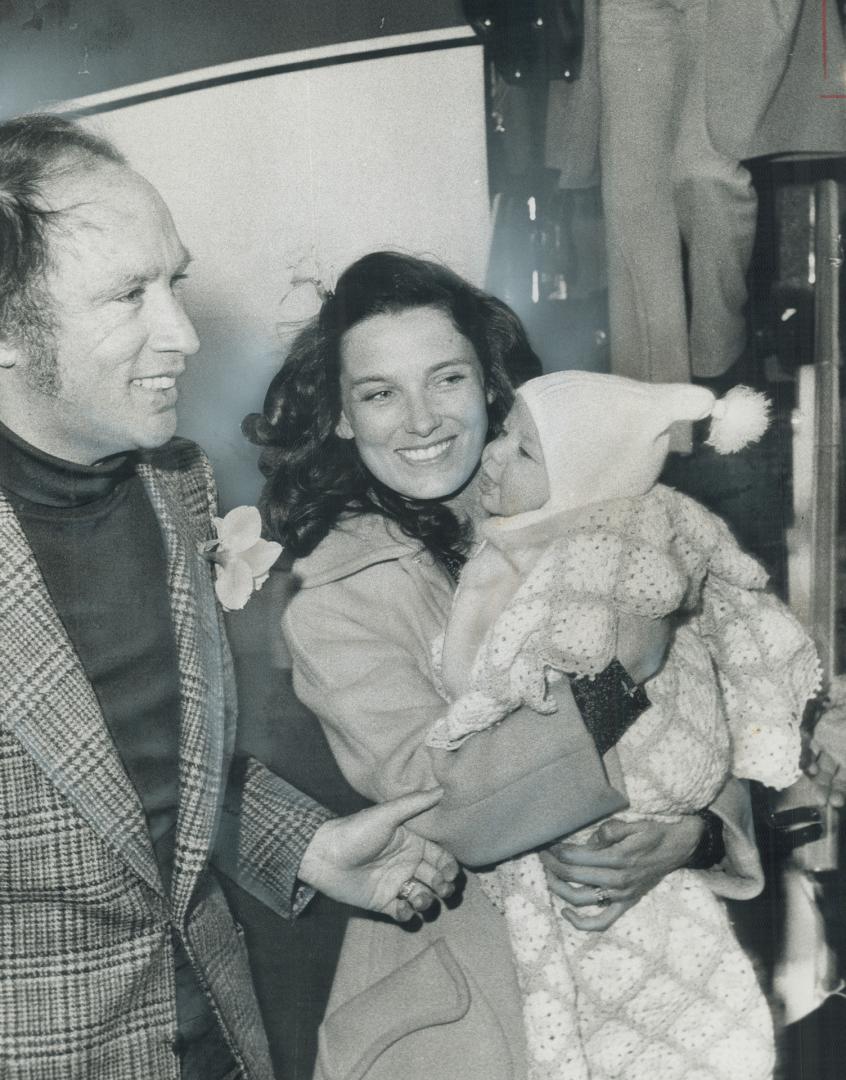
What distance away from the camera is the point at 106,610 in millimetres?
1394

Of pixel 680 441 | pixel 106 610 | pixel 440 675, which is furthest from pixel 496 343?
pixel 106 610

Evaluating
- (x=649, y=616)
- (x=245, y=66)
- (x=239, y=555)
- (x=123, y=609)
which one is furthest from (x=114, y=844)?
(x=245, y=66)

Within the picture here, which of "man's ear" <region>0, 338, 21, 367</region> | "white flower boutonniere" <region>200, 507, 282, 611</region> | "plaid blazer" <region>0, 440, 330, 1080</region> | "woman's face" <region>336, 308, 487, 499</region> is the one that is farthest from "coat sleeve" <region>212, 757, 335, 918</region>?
"man's ear" <region>0, 338, 21, 367</region>

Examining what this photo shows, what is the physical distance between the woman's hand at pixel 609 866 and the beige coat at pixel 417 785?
40 millimetres

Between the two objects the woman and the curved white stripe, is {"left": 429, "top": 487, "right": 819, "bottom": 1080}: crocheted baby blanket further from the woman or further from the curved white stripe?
the curved white stripe

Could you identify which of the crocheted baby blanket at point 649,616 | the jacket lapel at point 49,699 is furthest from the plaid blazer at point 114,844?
the crocheted baby blanket at point 649,616

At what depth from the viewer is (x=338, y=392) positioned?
1.42 m

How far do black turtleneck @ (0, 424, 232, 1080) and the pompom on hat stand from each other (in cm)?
52

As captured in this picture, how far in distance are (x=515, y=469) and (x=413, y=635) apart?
254mm

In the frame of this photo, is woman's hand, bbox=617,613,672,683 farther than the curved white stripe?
No

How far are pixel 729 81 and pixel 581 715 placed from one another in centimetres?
86

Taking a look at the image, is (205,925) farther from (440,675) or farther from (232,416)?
(232,416)

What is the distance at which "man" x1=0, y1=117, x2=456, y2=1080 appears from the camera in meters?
1.29

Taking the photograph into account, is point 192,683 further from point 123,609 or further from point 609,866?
point 609,866
